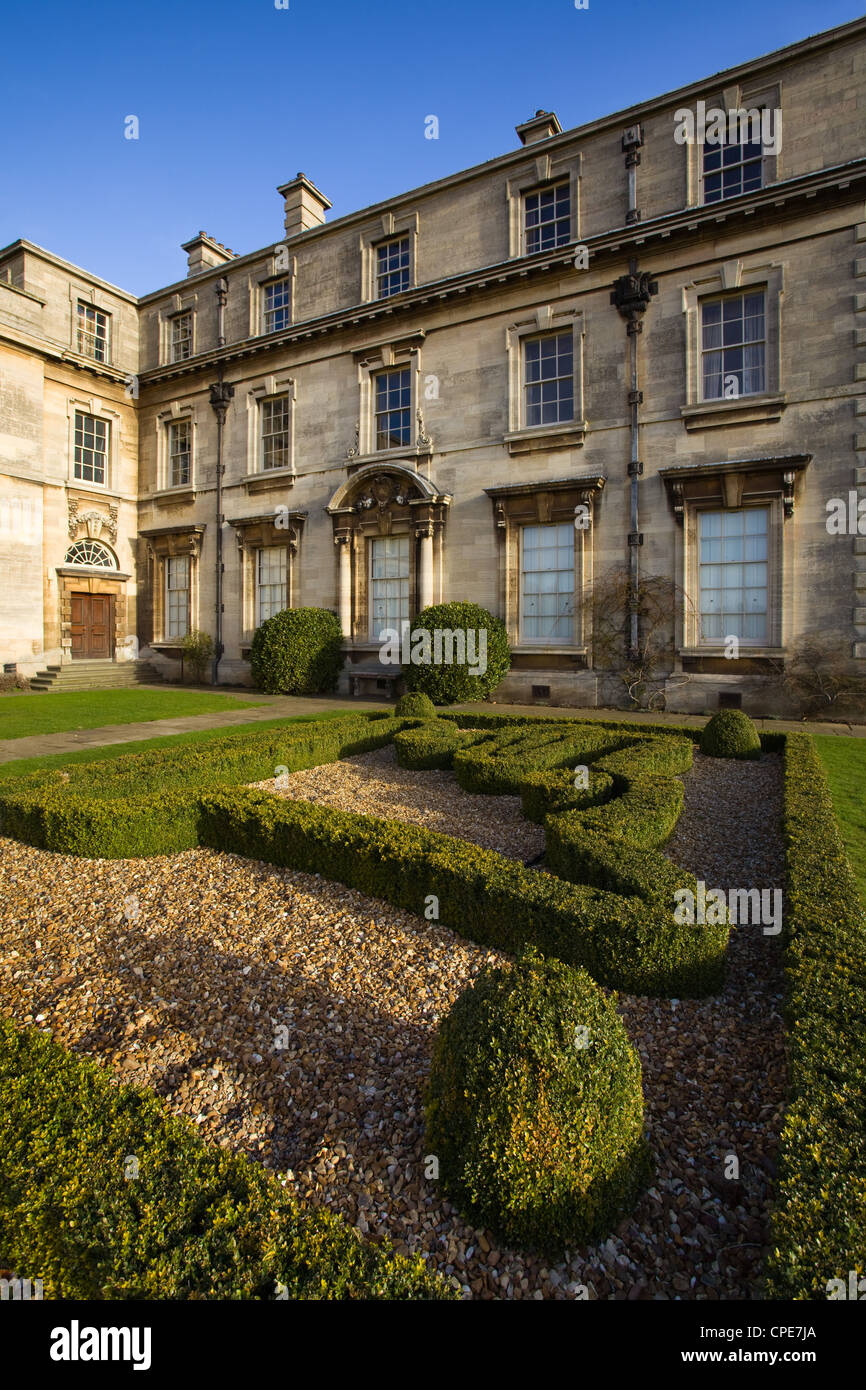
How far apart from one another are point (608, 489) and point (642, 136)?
7.43 meters

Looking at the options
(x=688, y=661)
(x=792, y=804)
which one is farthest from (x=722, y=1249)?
(x=688, y=661)

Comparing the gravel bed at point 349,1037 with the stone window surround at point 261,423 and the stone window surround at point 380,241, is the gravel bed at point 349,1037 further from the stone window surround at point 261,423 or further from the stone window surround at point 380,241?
the stone window surround at point 380,241

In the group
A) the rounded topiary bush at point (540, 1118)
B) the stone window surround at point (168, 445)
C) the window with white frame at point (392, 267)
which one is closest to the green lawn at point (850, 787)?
the rounded topiary bush at point (540, 1118)

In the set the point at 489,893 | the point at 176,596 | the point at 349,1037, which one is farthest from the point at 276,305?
the point at 349,1037

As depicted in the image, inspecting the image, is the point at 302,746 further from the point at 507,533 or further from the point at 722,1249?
the point at 507,533

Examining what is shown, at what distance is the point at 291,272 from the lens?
64.0ft

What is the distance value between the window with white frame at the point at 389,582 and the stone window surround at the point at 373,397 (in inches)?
82.5

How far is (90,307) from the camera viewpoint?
21750 millimetres

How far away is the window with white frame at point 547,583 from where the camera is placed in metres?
15.2

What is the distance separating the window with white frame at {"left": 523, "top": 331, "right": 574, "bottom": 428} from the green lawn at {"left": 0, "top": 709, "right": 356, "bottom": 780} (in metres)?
9.01

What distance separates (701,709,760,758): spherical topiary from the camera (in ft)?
29.7

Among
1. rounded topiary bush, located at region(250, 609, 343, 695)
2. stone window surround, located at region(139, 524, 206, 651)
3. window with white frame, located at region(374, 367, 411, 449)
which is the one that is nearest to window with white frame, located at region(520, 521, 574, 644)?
window with white frame, located at region(374, 367, 411, 449)

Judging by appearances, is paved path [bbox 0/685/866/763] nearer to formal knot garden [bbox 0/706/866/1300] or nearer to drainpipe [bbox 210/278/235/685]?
formal knot garden [bbox 0/706/866/1300]

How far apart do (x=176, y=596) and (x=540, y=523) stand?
12.6 metres
